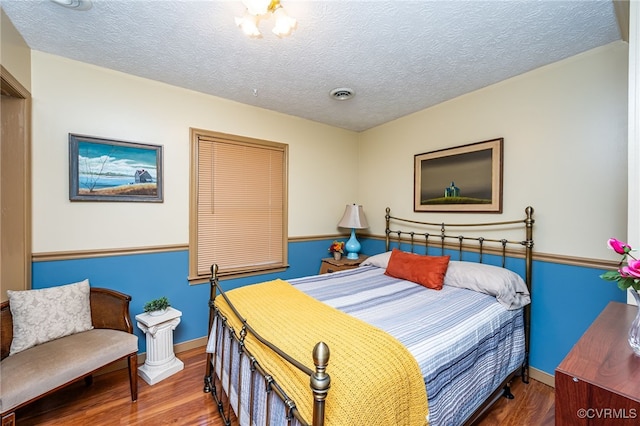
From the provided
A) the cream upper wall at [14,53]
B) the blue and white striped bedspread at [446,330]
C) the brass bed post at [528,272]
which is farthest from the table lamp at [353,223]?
the cream upper wall at [14,53]

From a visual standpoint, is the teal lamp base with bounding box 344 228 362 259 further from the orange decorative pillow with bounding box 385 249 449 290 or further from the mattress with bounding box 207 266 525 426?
the mattress with bounding box 207 266 525 426

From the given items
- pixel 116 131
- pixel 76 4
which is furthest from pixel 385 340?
pixel 116 131

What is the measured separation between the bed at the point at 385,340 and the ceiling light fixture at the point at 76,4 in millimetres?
1816

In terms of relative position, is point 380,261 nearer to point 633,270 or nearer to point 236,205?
point 236,205

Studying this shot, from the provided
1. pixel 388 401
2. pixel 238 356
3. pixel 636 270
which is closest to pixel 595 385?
pixel 636 270

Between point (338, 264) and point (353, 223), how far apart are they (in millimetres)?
562

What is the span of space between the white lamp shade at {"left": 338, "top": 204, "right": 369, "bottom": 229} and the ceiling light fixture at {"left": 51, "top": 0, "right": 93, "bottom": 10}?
2.88 m

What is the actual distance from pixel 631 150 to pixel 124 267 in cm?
347

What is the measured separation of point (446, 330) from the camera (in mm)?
1554

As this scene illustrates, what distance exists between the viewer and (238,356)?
1.59 metres

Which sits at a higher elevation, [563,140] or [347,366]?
[563,140]

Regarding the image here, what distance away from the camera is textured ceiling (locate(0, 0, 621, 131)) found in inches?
62.2

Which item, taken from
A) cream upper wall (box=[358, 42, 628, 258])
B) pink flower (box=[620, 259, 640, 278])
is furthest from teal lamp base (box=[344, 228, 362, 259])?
pink flower (box=[620, 259, 640, 278])

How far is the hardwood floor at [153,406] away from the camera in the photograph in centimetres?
179
